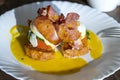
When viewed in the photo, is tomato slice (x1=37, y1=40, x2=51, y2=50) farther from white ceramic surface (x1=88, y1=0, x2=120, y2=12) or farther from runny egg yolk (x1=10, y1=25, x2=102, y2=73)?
white ceramic surface (x1=88, y1=0, x2=120, y2=12)

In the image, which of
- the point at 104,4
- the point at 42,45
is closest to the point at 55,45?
the point at 42,45

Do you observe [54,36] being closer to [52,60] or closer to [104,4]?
[52,60]

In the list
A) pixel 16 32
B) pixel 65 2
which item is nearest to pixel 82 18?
pixel 65 2

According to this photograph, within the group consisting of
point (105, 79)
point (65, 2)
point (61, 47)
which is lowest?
point (105, 79)

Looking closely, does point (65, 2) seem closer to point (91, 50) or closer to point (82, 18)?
point (82, 18)

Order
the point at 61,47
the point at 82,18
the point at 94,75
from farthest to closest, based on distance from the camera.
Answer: the point at 82,18
the point at 61,47
the point at 94,75

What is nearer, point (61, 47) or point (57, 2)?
point (61, 47)

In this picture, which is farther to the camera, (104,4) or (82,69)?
(104,4)
